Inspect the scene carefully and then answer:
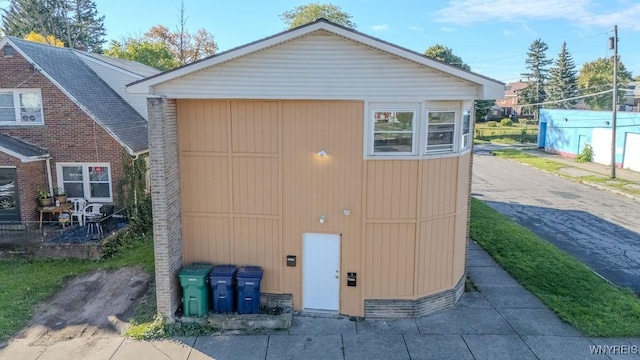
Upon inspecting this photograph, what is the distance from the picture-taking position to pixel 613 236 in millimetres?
17016

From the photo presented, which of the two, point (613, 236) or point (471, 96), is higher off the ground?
point (471, 96)

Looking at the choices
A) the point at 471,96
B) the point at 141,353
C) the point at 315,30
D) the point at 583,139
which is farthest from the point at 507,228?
the point at 583,139

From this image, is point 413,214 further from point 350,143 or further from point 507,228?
point 507,228

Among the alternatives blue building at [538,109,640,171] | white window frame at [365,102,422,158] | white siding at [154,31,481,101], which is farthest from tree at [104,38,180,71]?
blue building at [538,109,640,171]

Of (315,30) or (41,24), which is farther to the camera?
(41,24)

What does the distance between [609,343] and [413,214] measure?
4752 mm

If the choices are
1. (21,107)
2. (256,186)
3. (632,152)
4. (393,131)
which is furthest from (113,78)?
(632,152)

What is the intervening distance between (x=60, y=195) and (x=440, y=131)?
13.8 meters

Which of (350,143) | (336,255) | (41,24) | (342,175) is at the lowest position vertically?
(336,255)

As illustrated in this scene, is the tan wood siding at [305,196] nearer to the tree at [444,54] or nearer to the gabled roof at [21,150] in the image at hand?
the gabled roof at [21,150]

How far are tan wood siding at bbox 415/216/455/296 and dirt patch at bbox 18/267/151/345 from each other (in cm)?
677

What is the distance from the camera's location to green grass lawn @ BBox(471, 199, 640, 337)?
971 cm

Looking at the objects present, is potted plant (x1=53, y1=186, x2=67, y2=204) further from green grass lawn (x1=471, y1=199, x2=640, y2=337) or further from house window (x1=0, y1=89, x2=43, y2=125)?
green grass lawn (x1=471, y1=199, x2=640, y2=337)

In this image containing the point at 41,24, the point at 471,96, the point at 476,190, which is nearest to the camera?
the point at 471,96
